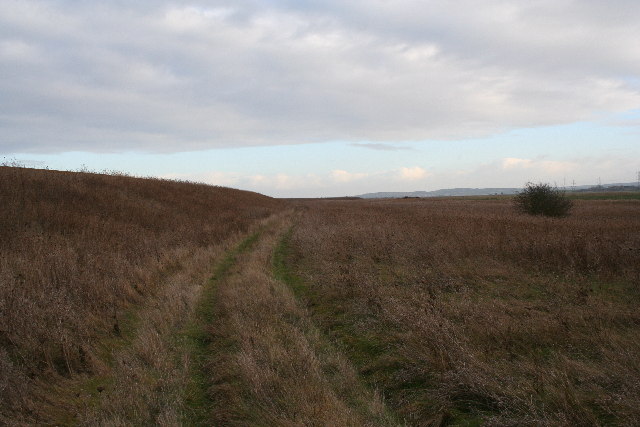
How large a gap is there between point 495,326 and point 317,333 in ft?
9.53

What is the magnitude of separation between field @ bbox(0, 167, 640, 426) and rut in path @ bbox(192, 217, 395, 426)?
0.09ft

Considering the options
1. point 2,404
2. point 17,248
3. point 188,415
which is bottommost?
point 188,415

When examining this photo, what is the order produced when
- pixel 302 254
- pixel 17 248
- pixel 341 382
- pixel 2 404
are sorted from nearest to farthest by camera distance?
pixel 2 404 < pixel 341 382 < pixel 17 248 < pixel 302 254

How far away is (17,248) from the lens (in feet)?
31.0

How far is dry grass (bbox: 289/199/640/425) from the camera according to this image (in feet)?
13.1

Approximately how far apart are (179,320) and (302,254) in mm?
6966

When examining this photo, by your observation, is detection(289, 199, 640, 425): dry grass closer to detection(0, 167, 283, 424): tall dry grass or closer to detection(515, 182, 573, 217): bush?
detection(0, 167, 283, 424): tall dry grass

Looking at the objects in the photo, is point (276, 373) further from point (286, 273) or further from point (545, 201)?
point (545, 201)

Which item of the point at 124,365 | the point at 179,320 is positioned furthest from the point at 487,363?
the point at 179,320

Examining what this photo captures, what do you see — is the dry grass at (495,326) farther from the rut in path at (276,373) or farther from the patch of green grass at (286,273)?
the rut in path at (276,373)

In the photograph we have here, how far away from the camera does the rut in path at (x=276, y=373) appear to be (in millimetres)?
4008

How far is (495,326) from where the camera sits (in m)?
5.79

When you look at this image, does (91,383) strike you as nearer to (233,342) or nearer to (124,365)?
(124,365)

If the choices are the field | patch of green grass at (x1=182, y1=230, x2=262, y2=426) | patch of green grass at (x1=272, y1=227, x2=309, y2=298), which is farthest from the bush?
patch of green grass at (x1=182, y1=230, x2=262, y2=426)
